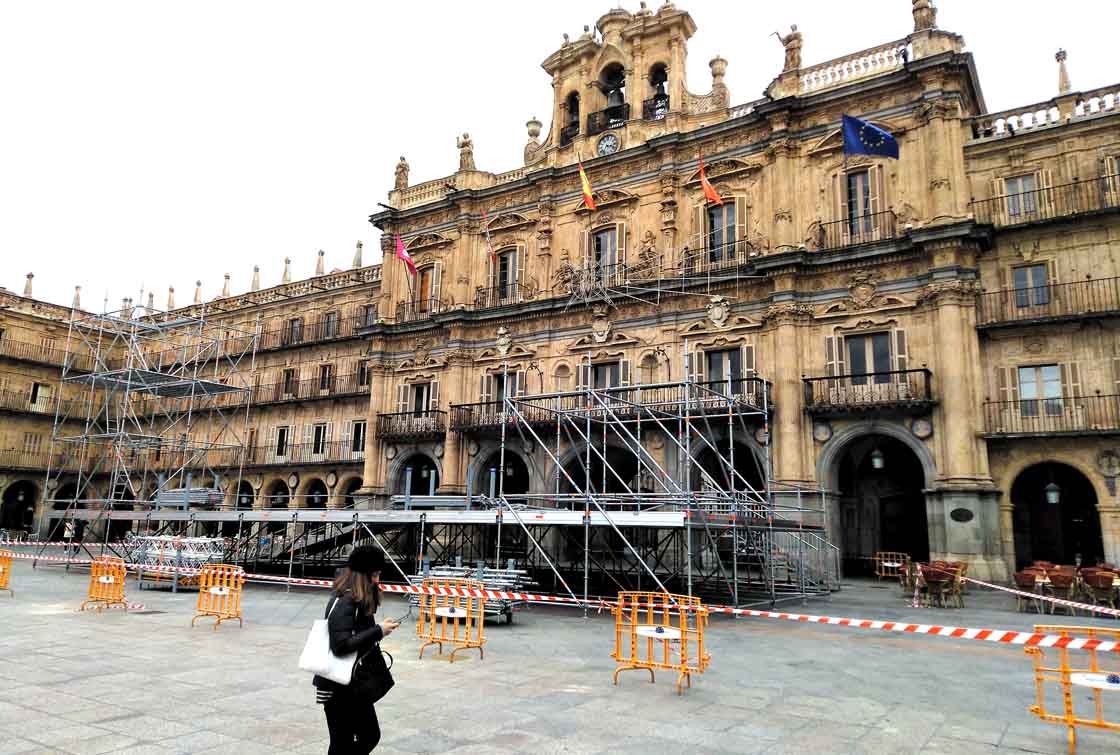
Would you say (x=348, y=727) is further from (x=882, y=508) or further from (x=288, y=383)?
(x=288, y=383)

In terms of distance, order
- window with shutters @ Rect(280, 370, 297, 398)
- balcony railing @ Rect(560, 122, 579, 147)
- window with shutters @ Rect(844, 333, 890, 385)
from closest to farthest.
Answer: window with shutters @ Rect(844, 333, 890, 385), balcony railing @ Rect(560, 122, 579, 147), window with shutters @ Rect(280, 370, 297, 398)

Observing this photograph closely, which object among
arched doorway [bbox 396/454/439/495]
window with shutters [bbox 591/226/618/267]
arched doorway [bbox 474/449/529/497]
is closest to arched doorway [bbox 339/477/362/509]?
arched doorway [bbox 396/454/439/495]

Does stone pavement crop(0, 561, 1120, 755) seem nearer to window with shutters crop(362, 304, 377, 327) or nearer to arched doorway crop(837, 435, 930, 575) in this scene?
arched doorway crop(837, 435, 930, 575)

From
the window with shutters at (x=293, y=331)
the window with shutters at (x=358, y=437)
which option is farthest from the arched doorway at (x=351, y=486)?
the window with shutters at (x=293, y=331)

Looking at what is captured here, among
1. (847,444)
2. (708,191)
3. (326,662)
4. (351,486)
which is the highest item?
(708,191)

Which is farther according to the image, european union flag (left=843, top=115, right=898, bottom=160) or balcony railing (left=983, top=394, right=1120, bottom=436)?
european union flag (left=843, top=115, right=898, bottom=160)

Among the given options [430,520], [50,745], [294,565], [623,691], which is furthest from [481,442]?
[50,745]

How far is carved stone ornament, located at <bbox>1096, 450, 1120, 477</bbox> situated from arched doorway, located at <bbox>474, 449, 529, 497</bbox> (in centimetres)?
1663

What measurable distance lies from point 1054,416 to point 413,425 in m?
20.6

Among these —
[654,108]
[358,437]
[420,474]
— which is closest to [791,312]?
[654,108]

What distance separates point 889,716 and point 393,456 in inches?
968

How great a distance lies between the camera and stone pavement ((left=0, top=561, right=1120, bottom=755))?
6262mm

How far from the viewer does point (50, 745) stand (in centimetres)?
586

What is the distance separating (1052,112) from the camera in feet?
70.8
